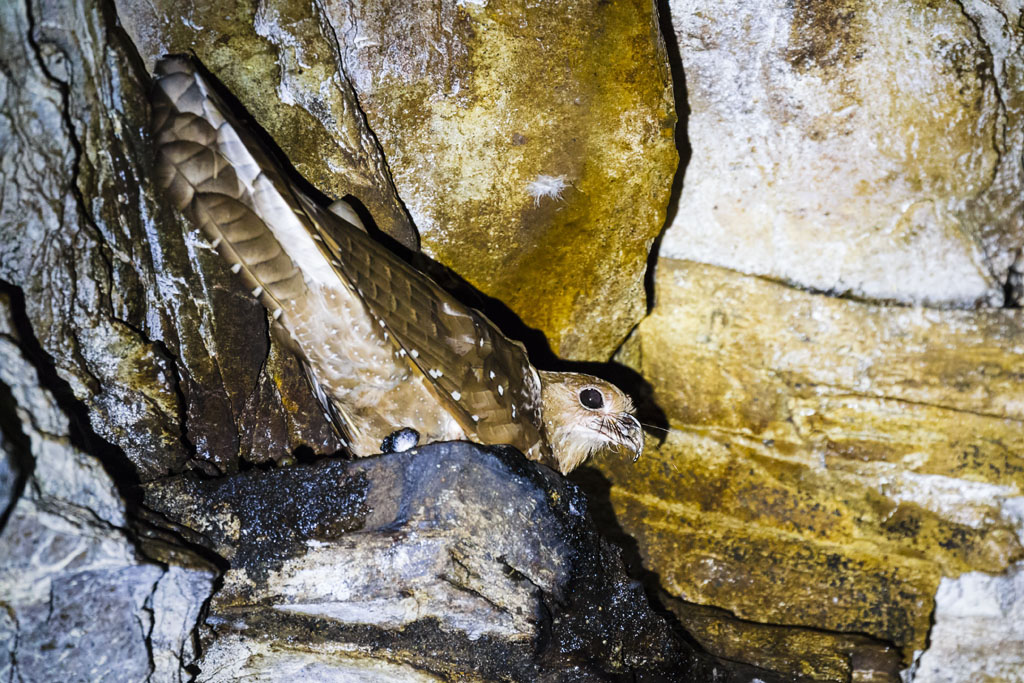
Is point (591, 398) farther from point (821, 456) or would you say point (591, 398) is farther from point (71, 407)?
point (71, 407)

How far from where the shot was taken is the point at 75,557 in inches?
65.7

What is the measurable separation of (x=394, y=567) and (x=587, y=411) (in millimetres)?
1200

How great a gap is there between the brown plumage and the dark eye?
0.58 ft

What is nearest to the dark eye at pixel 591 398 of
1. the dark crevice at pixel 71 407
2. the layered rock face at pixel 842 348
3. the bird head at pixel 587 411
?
the bird head at pixel 587 411

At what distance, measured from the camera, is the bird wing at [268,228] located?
1.97 metres

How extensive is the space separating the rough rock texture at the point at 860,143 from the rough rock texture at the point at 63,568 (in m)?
2.40

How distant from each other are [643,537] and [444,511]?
191 cm

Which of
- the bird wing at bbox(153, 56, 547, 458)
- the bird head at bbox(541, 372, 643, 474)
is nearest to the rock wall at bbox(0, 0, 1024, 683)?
the bird wing at bbox(153, 56, 547, 458)

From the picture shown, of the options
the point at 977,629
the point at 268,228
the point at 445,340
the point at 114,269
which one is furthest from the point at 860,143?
the point at 114,269

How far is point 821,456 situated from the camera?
351cm

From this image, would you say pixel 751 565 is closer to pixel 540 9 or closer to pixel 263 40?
pixel 540 9

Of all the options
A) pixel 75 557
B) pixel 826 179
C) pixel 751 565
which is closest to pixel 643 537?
pixel 751 565

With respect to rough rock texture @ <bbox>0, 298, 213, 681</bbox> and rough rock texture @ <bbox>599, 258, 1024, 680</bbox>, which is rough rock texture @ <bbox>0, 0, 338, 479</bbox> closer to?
rough rock texture @ <bbox>0, 298, 213, 681</bbox>

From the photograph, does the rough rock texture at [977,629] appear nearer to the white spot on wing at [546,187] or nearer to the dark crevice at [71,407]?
the white spot on wing at [546,187]
